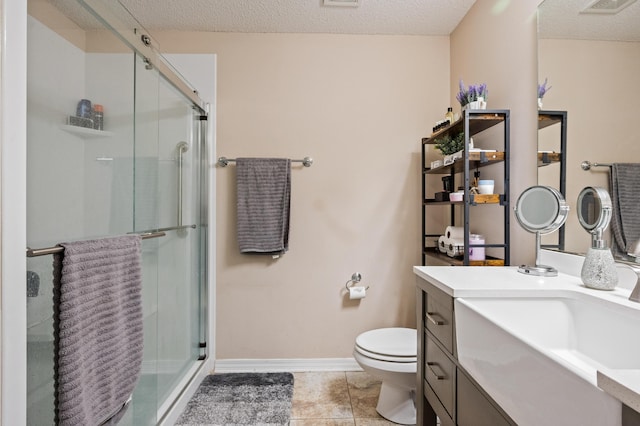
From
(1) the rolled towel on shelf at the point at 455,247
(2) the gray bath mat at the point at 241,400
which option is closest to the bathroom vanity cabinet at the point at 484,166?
(1) the rolled towel on shelf at the point at 455,247

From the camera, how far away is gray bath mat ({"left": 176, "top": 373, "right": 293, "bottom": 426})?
156 centimetres

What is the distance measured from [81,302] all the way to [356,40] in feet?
6.78

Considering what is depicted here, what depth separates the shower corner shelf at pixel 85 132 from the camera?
2.87ft

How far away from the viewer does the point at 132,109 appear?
115cm

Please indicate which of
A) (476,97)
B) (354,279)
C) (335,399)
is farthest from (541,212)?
(335,399)

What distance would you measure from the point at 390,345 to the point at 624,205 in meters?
1.13

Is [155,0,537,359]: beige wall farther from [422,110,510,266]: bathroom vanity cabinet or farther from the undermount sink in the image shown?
the undermount sink

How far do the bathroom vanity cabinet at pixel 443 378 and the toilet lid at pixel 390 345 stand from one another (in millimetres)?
188

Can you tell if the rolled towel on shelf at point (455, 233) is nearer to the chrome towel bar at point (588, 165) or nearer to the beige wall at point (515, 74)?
the beige wall at point (515, 74)

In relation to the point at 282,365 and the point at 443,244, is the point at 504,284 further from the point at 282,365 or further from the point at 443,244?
the point at 282,365

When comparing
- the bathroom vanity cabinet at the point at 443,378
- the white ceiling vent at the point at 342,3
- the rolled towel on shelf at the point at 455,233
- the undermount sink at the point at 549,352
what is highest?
the white ceiling vent at the point at 342,3

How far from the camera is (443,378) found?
1027mm

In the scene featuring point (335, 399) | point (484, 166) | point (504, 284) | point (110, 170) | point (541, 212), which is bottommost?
point (335, 399)

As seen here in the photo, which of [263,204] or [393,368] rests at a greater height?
[263,204]
